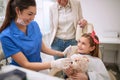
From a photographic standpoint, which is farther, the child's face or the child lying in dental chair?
the child's face

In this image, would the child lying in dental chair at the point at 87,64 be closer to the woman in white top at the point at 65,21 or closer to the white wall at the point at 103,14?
the woman in white top at the point at 65,21

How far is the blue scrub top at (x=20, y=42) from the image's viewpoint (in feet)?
4.43

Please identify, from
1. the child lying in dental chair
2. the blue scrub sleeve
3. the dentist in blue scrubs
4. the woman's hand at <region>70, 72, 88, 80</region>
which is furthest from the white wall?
the blue scrub sleeve

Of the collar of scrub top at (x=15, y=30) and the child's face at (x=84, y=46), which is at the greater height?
the collar of scrub top at (x=15, y=30)

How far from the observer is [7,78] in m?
0.89

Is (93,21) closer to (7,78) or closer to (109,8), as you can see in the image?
(109,8)

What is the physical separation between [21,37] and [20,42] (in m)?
0.04

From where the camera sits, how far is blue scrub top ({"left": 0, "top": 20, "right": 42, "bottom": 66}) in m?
1.35

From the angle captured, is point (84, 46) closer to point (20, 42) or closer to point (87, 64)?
point (87, 64)

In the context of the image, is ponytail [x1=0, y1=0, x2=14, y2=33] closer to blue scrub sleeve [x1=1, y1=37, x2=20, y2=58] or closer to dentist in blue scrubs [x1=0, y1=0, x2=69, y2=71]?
dentist in blue scrubs [x1=0, y1=0, x2=69, y2=71]

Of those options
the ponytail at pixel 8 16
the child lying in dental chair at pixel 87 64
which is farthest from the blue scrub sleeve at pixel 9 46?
the child lying in dental chair at pixel 87 64

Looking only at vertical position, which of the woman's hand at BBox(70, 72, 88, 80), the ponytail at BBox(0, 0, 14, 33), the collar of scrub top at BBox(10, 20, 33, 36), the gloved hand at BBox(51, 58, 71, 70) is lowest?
the woman's hand at BBox(70, 72, 88, 80)

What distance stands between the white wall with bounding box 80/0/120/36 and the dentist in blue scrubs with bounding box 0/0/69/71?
81.1 inches

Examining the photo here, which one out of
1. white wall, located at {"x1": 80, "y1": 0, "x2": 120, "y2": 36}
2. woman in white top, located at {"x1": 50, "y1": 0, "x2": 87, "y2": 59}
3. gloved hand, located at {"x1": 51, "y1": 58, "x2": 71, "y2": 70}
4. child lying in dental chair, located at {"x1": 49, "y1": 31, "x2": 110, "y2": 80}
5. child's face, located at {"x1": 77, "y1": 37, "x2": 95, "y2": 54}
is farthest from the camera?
white wall, located at {"x1": 80, "y1": 0, "x2": 120, "y2": 36}
